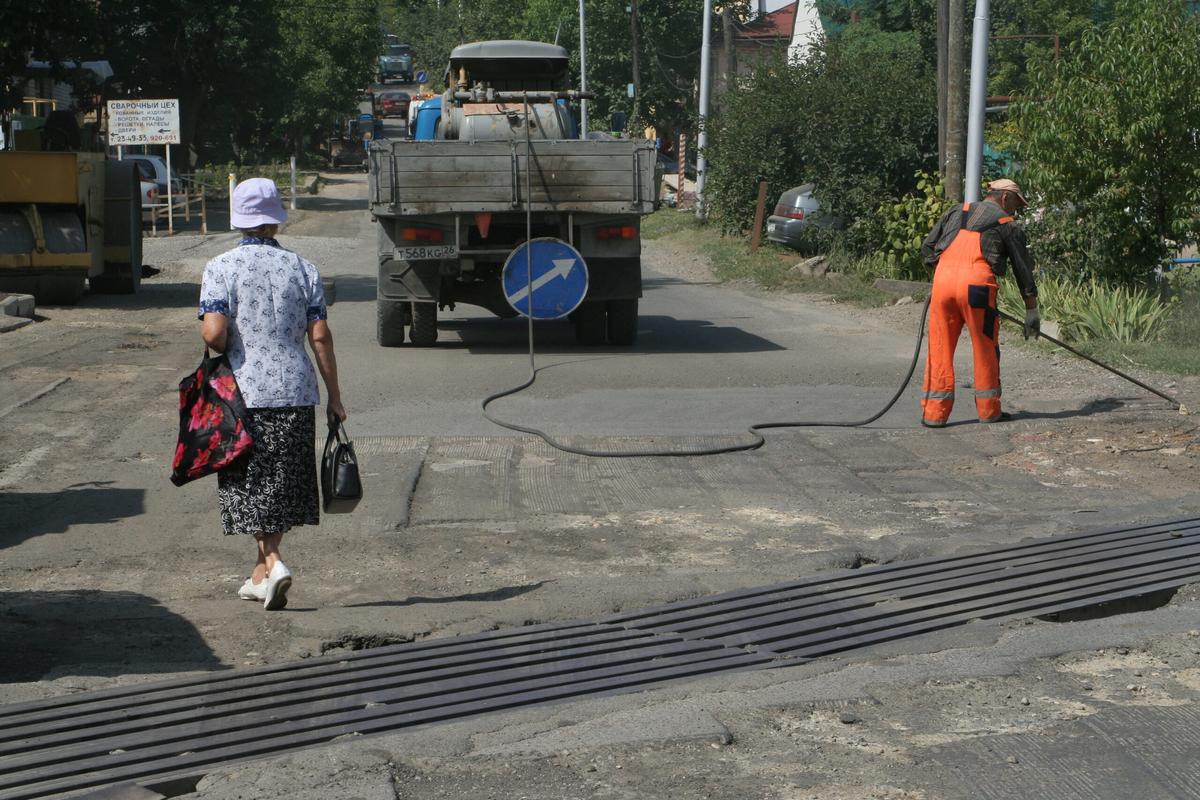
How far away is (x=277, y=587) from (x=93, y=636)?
0.67m

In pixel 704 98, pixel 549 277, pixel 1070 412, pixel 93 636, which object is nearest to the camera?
pixel 93 636

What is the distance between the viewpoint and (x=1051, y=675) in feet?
15.6

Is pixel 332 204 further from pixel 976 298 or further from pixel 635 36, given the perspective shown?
pixel 976 298

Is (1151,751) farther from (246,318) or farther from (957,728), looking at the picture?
(246,318)

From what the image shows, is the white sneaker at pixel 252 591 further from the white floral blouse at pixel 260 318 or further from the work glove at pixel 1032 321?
the work glove at pixel 1032 321

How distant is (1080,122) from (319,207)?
93.5 feet

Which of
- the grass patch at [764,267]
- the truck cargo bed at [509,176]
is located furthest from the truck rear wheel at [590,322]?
the grass patch at [764,267]

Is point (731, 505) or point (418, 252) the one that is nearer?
point (731, 505)

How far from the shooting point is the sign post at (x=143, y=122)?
29250 mm

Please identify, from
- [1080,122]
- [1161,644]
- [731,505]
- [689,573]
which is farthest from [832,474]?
[1080,122]

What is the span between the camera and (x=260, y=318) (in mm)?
5684

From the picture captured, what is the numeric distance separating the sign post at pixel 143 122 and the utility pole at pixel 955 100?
16447mm

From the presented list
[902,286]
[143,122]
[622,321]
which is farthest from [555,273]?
[143,122]

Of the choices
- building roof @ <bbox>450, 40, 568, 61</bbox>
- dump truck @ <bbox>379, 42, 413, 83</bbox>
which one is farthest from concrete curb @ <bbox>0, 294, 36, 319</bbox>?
dump truck @ <bbox>379, 42, 413, 83</bbox>
